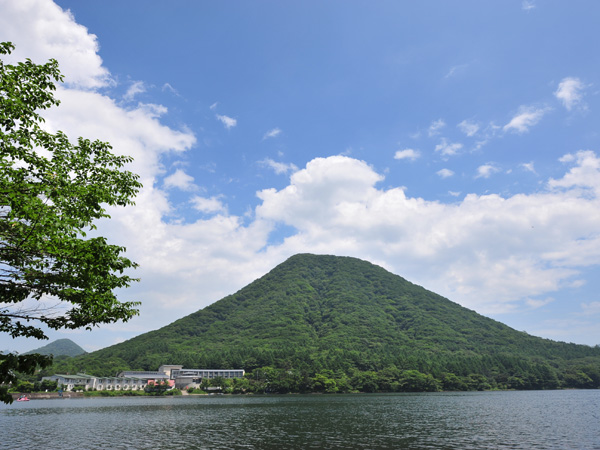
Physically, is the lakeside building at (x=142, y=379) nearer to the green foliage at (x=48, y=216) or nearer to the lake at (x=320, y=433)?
the lake at (x=320, y=433)

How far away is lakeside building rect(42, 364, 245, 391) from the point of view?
490 feet

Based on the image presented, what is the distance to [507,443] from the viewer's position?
35.0m

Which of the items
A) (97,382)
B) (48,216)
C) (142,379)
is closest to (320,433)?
(48,216)

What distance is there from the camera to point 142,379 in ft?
552

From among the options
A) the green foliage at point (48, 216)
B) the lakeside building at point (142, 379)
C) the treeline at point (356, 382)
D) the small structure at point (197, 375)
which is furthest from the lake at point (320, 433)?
the small structure at point (197, 375)

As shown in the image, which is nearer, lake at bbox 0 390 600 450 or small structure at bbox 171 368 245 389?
lake at bbox 0 390 600 450

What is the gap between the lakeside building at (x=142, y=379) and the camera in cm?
14920

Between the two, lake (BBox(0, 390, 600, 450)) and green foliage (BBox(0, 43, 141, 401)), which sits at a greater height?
green foliage (BBox(0, 43, 141, 401))

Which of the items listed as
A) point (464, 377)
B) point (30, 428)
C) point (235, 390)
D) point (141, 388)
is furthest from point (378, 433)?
point (141, 388)

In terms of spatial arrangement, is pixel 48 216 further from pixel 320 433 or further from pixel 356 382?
pixel 356 382

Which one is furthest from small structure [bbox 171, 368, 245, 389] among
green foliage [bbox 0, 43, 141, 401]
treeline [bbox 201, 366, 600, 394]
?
green foliage [bbox 0, 43, 141, 401]

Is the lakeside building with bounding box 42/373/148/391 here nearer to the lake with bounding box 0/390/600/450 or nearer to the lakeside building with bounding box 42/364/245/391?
the lakeside building with bounding box 42/364/245/391

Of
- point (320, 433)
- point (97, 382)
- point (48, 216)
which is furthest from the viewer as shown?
point (97, 382)

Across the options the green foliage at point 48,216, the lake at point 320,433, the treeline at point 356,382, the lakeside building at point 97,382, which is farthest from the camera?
the lakeside building at point 97,382
